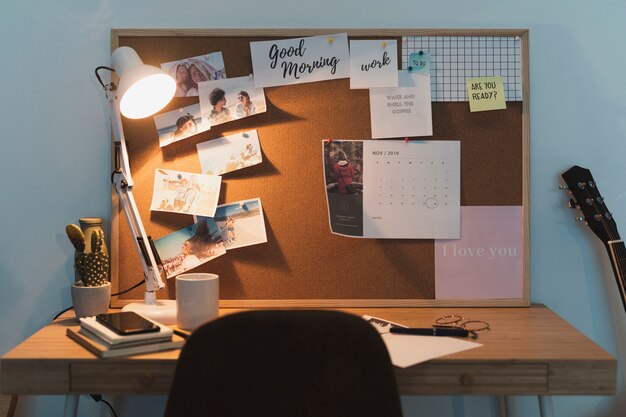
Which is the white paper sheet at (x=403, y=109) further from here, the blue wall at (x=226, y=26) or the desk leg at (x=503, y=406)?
the desk leg at (x=503, y=406)

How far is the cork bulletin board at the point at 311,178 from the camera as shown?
167cm

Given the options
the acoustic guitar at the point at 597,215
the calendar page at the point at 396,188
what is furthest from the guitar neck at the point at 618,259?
the calendar page at the point at 396,188

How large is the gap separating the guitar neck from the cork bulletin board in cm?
21

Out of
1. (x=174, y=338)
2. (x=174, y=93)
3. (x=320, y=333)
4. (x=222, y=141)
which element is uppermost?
(x=174, y=93)

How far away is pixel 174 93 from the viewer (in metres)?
1.61

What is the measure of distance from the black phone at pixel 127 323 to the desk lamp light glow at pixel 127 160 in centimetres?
9

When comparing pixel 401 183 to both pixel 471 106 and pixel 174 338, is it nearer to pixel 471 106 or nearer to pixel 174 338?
pixel 471 106

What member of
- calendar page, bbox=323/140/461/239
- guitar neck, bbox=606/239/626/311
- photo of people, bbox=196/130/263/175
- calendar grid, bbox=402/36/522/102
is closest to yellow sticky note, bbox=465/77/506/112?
calendar grid, bbox=402/36/522/102

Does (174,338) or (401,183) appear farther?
(401,183)

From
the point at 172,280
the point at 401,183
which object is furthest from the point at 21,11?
the point at 401,183

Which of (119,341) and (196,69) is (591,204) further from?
(119,341)

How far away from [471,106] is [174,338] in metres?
0.94

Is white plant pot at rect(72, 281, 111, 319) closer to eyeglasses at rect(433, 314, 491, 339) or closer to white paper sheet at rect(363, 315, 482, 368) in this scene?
white paper sheet at rect(363, 315, 482, 368)

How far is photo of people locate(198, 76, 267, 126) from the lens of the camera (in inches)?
65.6
